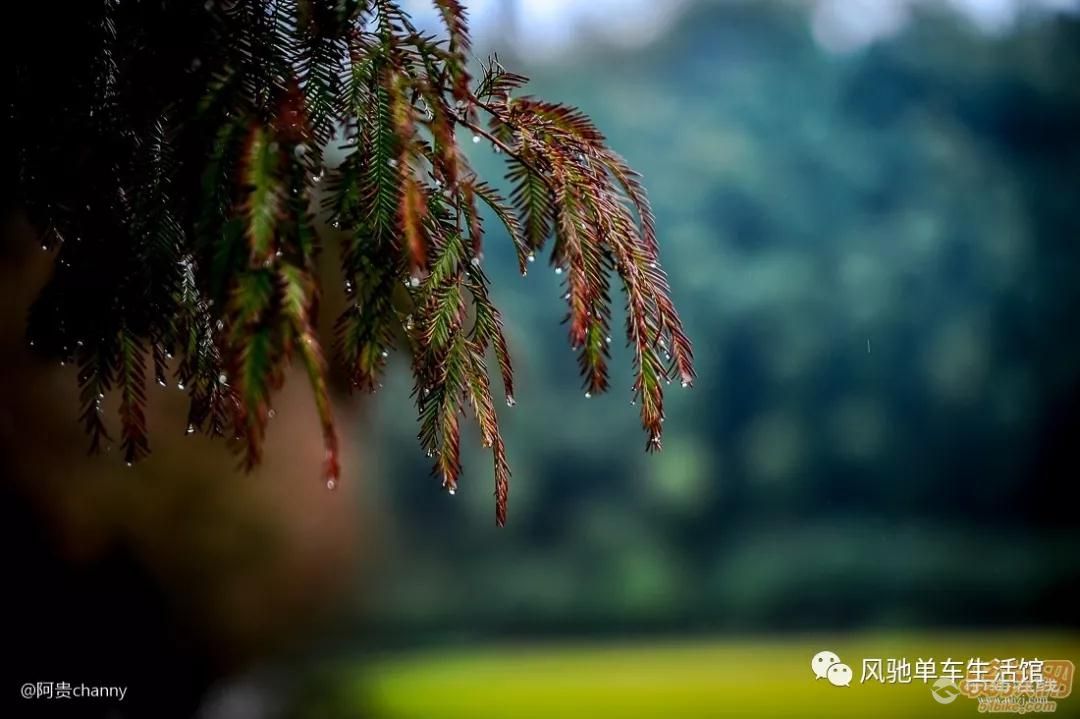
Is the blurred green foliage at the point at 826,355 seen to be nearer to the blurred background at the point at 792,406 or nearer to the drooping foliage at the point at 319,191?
the blurred background at the point at 792,406

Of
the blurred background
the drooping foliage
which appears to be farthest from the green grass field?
the drooping foliage

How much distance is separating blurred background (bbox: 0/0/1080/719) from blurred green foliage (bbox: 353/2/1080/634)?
1 centimetres

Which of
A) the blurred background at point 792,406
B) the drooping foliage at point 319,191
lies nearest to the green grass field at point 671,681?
the blurred background at point 792,406

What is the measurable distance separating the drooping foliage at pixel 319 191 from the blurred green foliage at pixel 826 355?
4.22 metres

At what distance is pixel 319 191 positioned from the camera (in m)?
1.01

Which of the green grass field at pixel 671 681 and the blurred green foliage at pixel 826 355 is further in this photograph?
the blurred green foliage at pixel 826 355

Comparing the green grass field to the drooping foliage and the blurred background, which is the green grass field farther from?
the drooping foliage

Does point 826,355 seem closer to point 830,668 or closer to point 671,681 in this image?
point 830,668

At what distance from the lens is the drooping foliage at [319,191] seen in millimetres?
895

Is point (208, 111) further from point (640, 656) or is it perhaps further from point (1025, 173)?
point (1025, 173)

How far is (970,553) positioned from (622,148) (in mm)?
2975

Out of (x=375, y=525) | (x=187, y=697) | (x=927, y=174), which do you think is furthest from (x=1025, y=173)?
(x=187, y=697)

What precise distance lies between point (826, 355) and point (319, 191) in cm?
518

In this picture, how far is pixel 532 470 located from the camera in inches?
214
